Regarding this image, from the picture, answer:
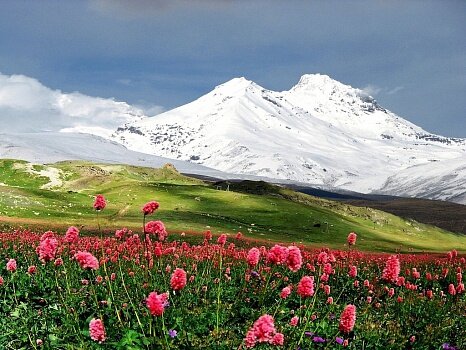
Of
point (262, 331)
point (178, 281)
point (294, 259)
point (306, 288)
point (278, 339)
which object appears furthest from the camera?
point (294, 259)

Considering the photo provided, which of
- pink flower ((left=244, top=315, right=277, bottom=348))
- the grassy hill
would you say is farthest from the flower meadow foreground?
the grassy hill

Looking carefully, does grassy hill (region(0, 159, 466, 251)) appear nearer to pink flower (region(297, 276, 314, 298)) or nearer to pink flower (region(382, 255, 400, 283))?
pink flower (region(382, 255, 400, 283))

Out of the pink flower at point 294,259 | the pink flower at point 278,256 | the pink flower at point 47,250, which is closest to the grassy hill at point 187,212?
the pink flower at point 47,250

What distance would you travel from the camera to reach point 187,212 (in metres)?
74.7

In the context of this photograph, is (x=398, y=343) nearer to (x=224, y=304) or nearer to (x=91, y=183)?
(x=224, y=304)

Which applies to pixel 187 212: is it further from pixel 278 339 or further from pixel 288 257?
pixel 278 339

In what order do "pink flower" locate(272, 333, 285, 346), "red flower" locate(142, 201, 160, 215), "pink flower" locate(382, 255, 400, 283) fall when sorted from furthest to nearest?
"pink flower" locate(382, 255, 400, 283), "red flower" locate(142, 201, 160, 215), "pink flower" locate(272, 333, 285, 346)

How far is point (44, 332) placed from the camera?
851 cm

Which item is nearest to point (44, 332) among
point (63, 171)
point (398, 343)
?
point (398, 343)

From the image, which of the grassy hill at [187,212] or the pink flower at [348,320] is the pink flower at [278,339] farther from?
the grassy hill at [187,212]

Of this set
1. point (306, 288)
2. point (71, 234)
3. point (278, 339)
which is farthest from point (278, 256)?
point (71, 234)

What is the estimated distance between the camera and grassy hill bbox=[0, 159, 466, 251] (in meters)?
Answer: 62.5

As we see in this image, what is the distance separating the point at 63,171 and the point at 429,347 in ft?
414

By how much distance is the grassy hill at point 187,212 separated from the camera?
62.5 metres
